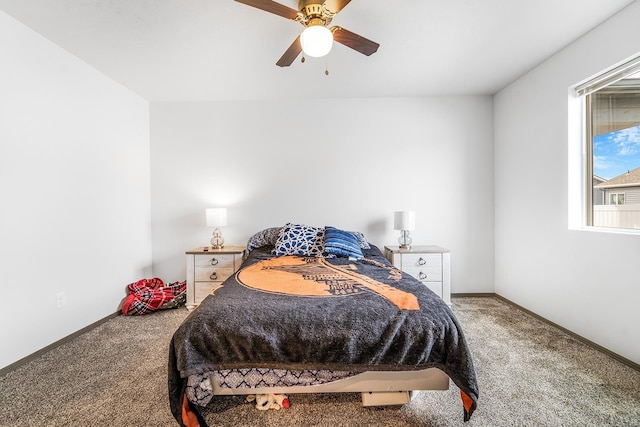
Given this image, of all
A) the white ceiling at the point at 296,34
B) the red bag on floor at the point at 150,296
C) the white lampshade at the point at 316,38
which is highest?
the white ceiling at the point at 296,34

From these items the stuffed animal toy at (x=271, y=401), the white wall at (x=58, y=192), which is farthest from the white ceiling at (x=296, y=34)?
the stuffed animal toy at (x=271, y=401)

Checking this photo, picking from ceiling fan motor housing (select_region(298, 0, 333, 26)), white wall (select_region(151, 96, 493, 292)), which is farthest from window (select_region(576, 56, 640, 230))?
ceiling fan motor housing (select_region(298, 0, 333, 26))

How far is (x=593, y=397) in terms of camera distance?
5.08 ft

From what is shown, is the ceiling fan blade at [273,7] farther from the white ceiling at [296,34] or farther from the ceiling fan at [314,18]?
the white ceiling at [296,34]

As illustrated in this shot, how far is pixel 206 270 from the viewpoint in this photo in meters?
2.96

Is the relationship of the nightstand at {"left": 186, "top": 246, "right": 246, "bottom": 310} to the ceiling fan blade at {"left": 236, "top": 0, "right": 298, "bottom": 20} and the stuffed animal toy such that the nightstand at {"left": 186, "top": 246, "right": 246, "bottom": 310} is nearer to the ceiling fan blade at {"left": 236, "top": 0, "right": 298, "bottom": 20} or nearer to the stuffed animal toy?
the stuffed animal toy

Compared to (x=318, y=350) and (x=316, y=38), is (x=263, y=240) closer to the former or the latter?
(x=318, y=350)

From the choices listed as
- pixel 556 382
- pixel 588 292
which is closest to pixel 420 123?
pixel 588 292

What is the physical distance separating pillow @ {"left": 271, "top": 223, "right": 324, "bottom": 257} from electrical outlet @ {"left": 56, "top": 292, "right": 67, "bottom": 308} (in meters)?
1.78

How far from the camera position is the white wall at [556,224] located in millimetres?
1930

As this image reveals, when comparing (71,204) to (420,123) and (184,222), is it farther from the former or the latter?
(420,123)

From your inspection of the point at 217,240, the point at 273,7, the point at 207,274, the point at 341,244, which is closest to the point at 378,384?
the point at 341,244

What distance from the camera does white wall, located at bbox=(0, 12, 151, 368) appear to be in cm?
193

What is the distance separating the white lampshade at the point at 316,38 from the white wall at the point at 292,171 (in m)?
1.87
